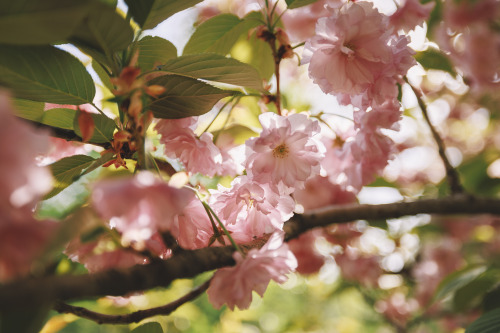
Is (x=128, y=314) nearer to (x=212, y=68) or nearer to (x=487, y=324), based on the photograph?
(x=212, y=68)

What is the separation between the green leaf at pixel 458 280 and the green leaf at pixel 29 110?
5.29ft

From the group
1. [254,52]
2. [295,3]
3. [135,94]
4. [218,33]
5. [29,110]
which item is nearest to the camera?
[135,94]

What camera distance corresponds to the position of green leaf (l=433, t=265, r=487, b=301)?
1548mm

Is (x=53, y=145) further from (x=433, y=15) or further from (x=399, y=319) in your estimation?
(x=399, y=319)

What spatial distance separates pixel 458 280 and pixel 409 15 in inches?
44.1

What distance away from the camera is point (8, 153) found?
376 mm

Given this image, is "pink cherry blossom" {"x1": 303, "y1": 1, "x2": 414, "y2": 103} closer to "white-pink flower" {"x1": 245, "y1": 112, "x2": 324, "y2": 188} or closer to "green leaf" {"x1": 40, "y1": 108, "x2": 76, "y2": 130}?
"white-pink flower" {"x1": 245, "y1": 112, "x2": 324, "y2": 188}

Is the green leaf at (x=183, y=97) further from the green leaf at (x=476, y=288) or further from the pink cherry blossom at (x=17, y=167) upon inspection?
the green leaf at (x=476, y=288)

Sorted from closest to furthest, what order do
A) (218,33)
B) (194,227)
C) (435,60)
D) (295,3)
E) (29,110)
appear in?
(194,227) → (29,110) → (295,3) → (218,33) → (435,60)

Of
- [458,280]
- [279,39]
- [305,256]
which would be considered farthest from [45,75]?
[305,256]

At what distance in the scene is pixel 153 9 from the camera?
776 millimetres

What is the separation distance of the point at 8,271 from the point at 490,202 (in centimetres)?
146

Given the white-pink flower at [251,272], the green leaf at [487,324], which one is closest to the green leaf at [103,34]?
the white-pink flower at [251,272]

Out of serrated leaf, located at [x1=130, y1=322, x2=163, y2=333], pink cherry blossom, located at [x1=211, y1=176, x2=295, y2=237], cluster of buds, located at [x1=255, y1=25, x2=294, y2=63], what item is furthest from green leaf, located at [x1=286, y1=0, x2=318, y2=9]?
serrated leaf, located at [x1=130, y1=322, x2=163, y2=333]
